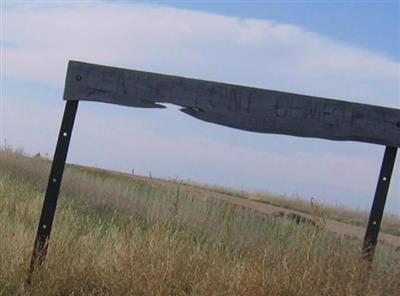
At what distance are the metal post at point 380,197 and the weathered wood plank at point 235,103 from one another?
112 mm

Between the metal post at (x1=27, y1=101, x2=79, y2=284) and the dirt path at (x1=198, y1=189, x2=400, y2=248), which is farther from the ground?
the metal post at (x1=27, y1=101, x2=79, y2=284)

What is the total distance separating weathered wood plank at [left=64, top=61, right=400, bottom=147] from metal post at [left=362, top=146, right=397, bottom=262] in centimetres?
11

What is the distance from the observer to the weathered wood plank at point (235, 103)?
18.5 ft

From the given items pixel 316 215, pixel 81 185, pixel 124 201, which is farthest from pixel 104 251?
pixel 81 185

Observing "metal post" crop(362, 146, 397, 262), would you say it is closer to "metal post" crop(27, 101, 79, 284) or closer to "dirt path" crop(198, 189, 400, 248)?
"metal post" crop(27, 101, 79, 284)

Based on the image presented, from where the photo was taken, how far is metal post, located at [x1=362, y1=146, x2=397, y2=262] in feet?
18.6

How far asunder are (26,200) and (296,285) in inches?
207

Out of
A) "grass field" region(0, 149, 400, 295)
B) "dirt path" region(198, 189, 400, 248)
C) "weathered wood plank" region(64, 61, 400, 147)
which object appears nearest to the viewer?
"grass field" region(0, 149, 400, 295)

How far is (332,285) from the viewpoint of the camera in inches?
205

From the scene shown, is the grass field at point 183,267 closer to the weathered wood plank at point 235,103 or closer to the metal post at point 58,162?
the metal post at point 58,162

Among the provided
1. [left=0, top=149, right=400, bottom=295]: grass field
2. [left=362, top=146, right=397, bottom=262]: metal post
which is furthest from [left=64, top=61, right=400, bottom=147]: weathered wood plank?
[left=0, top=149, right=400, bottom=295]: grass field

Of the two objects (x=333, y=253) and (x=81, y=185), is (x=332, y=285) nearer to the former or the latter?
(x=333, y=253)

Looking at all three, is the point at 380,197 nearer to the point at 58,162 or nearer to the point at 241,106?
the point at 241,106

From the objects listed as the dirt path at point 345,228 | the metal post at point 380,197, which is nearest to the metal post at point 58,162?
the metal post at point 380,197
